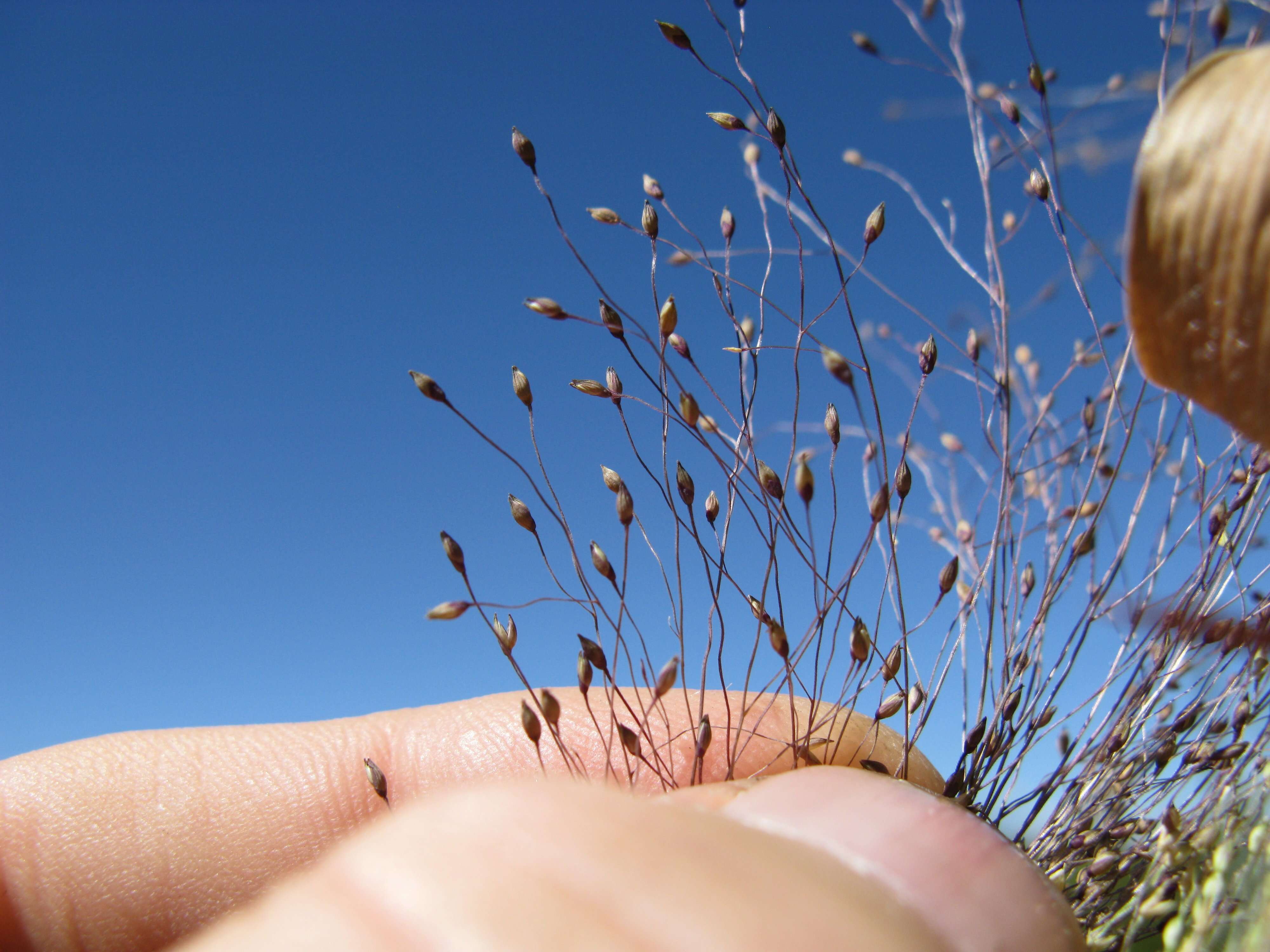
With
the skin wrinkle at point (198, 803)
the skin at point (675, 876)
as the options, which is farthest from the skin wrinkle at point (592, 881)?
the skin wrinkle at point (198, 803)

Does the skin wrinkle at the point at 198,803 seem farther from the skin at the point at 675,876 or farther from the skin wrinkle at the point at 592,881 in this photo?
the skin wrinkle at the point at 592,881

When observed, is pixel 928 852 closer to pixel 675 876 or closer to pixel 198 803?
pixel 675 876

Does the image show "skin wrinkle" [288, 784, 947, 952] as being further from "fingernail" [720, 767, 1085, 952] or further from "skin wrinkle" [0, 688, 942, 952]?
"skin wrinkle" [0, 688, 942, 952]

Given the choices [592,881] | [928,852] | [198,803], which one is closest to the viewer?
[592,881]

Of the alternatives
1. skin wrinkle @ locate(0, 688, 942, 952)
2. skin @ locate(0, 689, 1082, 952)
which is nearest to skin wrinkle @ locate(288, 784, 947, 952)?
skin @ locate(0, 689, 1082, 952)

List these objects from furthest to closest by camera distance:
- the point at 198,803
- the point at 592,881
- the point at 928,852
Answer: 1. the point at 198,803
2. the point at 928,852
3. the point at 592,881

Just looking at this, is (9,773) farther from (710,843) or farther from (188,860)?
(710,843)

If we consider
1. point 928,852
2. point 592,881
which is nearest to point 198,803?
point 592,881

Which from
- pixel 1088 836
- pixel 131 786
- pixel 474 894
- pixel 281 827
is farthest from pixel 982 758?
pixel 131 786
